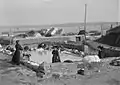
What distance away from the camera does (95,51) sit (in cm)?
1121

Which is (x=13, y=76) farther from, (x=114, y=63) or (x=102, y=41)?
(x=102, y=41)

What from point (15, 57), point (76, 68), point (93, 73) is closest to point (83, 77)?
point (93, 73)

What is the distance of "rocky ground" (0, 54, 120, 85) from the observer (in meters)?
5.80

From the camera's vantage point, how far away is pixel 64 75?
20.9 feet

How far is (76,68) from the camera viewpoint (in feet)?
23.2

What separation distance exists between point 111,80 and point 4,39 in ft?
40.8

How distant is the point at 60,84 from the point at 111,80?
4.72ft

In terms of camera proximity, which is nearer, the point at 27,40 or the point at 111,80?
the point at 111,80

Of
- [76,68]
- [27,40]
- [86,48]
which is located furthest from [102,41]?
[76,68]

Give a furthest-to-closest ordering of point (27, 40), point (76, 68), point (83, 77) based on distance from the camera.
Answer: point (27, 40) < point (76, 68) < point (83, 77)

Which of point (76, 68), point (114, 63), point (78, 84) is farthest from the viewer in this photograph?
point (114, 63)

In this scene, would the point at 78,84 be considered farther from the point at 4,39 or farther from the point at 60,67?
the point at 4,39

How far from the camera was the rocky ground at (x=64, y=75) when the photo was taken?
5.80m

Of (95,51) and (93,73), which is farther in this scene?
(95,51)
